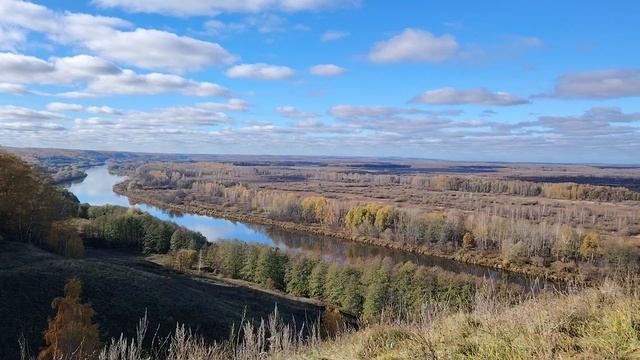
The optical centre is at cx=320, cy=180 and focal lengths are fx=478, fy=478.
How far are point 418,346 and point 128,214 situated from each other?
6064cm

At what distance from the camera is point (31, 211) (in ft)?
131

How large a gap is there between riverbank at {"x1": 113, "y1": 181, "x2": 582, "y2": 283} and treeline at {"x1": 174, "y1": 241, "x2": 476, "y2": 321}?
900 cm

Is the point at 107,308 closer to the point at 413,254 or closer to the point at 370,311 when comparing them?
the point at 370,311

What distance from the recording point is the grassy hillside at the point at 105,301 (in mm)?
20203

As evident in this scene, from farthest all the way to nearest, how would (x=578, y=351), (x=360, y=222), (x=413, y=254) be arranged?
(x=360, y=222) → (x=413, y=254) → (x=578, y=351)

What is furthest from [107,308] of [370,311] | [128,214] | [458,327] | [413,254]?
[413,254]

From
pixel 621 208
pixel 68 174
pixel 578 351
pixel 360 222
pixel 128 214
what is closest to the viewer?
pixel 578 351

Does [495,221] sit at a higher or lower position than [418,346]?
lower

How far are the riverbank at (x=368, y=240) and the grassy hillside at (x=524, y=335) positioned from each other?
31653 mm

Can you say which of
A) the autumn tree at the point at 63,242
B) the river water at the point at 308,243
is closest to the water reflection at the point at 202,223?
the river water at the point at 308,243

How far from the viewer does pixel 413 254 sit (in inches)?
2643

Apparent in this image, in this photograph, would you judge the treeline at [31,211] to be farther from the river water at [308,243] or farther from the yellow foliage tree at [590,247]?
the yellow foliage tree at [590,247]

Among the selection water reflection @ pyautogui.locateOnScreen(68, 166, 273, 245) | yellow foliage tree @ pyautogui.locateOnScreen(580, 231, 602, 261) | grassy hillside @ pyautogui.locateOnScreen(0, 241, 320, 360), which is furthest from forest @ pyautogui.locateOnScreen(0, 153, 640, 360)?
water reflection @ pyautogui.locateOnScreen(68, 166, 273, 245)

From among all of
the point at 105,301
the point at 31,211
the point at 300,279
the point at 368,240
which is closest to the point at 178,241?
the point at 31,211
